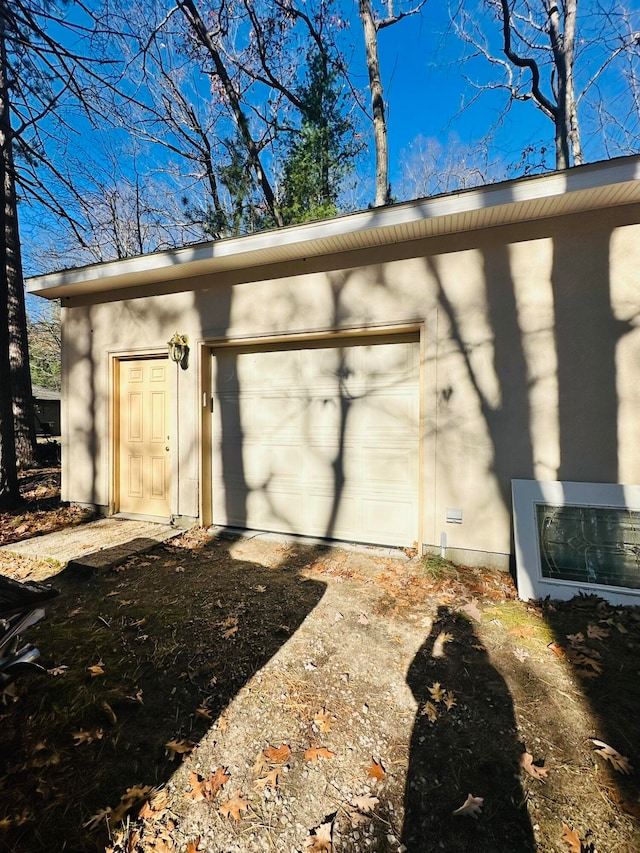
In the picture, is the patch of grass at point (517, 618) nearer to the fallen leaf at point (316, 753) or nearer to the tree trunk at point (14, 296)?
the fallen leaf at point (316, 753)

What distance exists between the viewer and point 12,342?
8.19m

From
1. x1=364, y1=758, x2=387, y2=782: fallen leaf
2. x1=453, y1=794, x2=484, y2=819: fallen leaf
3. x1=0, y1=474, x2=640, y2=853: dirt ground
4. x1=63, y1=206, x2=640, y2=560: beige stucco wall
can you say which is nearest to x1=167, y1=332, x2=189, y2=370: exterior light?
x1=63, y1=206, x2=640, y2=560: beige stucco wall

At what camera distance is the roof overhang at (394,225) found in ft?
9.99

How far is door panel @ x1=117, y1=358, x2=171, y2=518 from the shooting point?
16.8 ft

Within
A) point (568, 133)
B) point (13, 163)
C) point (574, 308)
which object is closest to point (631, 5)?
point (568, 133)

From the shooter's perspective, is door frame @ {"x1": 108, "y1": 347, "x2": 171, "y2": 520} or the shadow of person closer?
the shadow of person

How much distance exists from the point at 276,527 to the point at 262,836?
3.32 m

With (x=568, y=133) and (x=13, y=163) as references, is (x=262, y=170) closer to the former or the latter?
(x=13, y=163)

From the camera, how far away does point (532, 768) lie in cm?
162

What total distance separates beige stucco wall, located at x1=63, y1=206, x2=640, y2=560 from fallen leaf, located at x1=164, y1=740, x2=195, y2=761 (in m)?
2.65

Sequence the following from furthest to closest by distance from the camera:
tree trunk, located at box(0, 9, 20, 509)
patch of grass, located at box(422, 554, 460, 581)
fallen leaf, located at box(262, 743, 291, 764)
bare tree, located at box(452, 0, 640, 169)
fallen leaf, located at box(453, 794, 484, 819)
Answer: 1. bare tree, located at box(452, 0, 640, 169)
2. tree trunk, located at box(0, 9, 20, 509)
3. patch of grass, located at box(422, 554, 460, 581)
4. fallen leaf, located at box(262, 743, 291, 764)
5. fallen leaf, located at box(453, 794, 484, 819)

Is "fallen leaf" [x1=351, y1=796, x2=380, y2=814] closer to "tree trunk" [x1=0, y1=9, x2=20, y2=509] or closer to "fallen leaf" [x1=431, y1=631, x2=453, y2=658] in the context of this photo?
"fallen leaf" [x1=431, y1=631, x2=453, y2=658]

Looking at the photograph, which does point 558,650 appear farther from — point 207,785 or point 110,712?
point 110,712

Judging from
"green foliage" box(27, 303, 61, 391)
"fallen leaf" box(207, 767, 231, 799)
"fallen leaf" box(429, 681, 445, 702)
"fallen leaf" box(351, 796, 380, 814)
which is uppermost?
"green foliage" box(27, 303, 61, 391)
